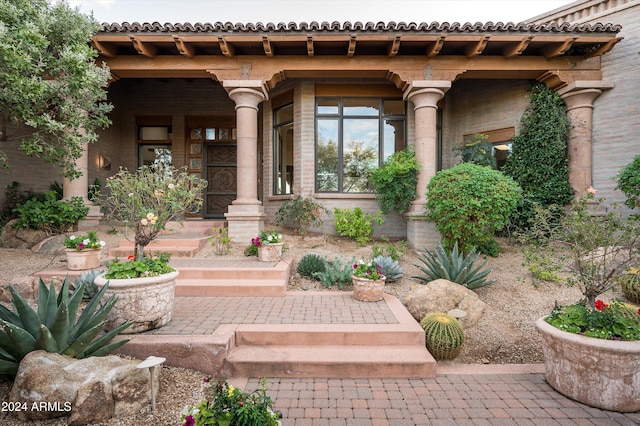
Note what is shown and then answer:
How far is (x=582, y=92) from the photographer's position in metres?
7.23

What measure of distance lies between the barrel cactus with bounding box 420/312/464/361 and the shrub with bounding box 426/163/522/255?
2.63 metres

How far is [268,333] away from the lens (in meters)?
3.48

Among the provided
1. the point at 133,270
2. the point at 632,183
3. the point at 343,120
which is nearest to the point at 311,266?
the point at 133,270

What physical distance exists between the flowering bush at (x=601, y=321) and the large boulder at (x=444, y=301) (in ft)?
4.48

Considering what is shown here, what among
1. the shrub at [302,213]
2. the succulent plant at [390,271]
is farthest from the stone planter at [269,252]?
the succulent plant at [390,271]

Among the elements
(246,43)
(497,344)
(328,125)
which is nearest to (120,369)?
(497,344)

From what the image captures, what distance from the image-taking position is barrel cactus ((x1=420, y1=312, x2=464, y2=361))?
3453 mm

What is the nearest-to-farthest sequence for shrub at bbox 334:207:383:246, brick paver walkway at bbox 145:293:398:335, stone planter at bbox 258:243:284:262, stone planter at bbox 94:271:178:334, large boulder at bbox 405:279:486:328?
1. stone planter at bbox 94:271:178:334
2. brick paver walkway at bbox 145:293:398:335
3. large boulder at bbox 405:279:486:328
4. stone planter at bbox 258:243:284:262
5. shrub at bbox 334:207:383:246

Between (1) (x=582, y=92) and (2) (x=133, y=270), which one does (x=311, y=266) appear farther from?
(1) (x=582, y=92)

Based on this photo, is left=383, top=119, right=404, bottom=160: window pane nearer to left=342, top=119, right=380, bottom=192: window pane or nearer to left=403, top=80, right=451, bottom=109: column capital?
left=342, top=119, right=380, bottom=192: window pane

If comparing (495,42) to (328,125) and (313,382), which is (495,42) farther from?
(313,382)

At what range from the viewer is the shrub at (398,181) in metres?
7.22

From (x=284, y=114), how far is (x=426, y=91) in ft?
13.6

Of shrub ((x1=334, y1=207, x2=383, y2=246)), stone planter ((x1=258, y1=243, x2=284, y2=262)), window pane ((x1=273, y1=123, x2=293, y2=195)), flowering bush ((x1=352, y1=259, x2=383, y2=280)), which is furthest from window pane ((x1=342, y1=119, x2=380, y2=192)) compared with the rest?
flowering bush ((x1=352, y1=259, x2=383, y2=280))
